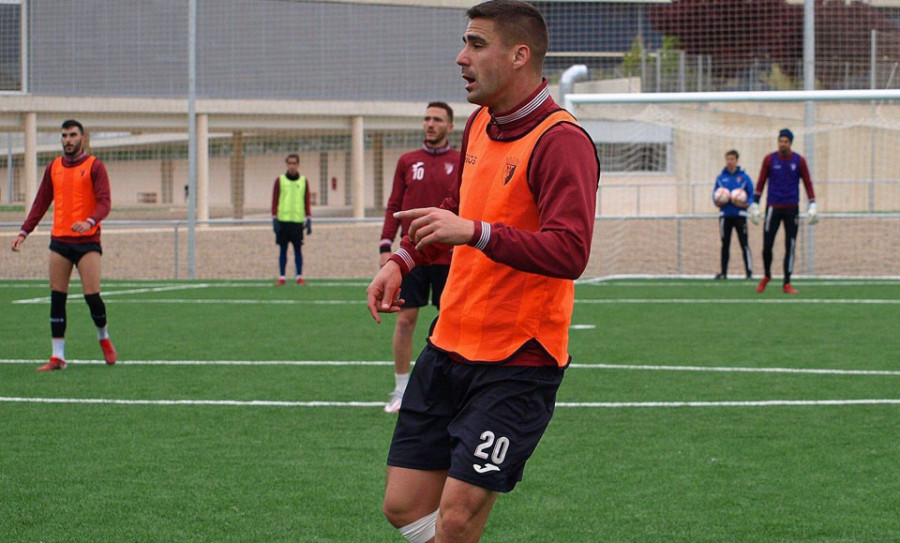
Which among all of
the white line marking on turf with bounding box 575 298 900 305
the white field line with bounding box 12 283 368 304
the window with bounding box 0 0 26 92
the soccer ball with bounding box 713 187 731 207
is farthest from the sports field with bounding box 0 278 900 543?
the window with bounding box 0 0 26 92

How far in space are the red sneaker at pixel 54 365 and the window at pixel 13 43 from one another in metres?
15.6

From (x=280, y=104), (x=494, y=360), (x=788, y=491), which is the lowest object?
(x=788, y=491)

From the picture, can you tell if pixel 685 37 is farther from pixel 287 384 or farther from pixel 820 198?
pixel 287 384

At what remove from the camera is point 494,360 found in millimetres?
3682

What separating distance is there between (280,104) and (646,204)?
348 inches

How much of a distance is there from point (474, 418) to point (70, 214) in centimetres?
710

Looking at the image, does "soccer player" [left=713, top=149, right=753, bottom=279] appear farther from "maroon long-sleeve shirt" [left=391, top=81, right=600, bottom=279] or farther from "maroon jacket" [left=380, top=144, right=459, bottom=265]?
"maroon long-sleeve shirt" [left=391, top=81, right=600, bottom=279]

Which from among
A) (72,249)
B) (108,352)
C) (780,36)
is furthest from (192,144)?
(780,36)

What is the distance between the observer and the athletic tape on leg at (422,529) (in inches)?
152

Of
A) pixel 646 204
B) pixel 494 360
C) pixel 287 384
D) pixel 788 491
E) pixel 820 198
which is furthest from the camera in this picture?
pixel 820 198

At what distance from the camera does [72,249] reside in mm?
9844

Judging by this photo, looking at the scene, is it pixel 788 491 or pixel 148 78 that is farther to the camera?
pixel 148 78

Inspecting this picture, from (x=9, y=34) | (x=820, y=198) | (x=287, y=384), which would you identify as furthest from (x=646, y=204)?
(x=287, y=384)

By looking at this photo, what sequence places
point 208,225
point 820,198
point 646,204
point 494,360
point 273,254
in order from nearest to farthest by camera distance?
1. point 494,360
2. point 208,225
3. point 273,254
4. point 646,204
5. point 820,198
